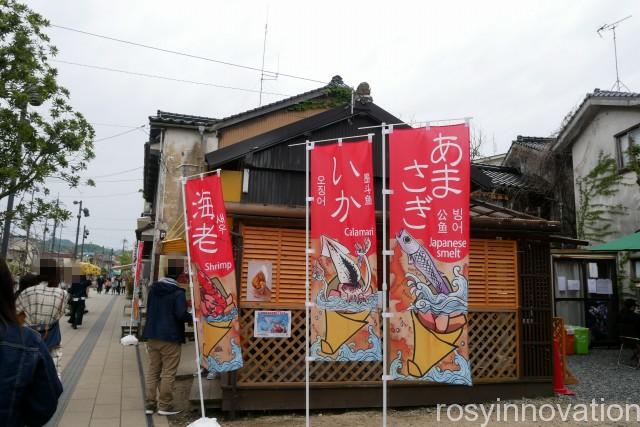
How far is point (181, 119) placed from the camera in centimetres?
1420

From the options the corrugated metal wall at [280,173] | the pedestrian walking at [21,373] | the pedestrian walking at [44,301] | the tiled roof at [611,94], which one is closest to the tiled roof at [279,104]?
the corrugated metal wall at [280,173]

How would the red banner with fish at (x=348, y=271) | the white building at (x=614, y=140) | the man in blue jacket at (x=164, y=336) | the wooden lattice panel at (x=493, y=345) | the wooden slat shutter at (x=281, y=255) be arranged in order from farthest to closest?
the white building at (x=614, y=140)
the wooden lattice panel at (x=493, y=345)
the wooden slat shutter at (x=281, y=255)
the man in blue jacket at (x=164, y=336)
the red banner with fish at (x=348, y=271)

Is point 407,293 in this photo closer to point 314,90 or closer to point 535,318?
point 535,318

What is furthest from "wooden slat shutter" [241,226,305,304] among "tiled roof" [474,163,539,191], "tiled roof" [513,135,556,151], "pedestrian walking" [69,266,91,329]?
"tiled roof" [513,135,556,151]

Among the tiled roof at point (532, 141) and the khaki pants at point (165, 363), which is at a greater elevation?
the tiled roof at point (532, 141)

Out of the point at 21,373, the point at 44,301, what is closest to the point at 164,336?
the point at 44,301

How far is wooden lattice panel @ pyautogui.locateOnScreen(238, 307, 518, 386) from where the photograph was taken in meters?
6.80

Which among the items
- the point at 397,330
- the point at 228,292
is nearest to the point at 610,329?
the point at 397,330

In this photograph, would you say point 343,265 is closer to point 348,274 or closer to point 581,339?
point 348,274

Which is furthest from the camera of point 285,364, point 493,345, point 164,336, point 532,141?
point 532,141

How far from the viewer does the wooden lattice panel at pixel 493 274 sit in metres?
7.59

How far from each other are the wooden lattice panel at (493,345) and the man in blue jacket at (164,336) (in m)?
4.38

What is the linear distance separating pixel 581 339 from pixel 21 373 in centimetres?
1230

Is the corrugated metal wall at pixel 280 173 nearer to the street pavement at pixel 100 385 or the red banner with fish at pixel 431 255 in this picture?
the street pavement at pixel 100 385
